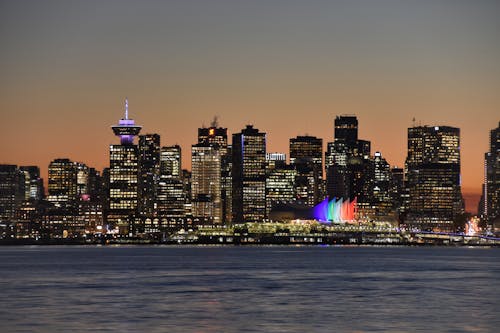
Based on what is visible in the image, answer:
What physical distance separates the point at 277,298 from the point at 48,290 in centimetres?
2155

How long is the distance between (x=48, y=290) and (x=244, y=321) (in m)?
32.7

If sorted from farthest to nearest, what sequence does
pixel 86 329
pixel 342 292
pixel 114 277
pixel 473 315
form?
→ 1. pixel 114 277
2. pixel 342 292
3. pixel 473 315
4. pixel 86 329

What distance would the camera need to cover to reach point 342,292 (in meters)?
95.8

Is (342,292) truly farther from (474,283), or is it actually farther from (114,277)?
(114,277)

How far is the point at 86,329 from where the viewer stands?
6319cm

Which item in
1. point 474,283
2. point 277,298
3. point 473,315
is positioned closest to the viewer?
point 473,315

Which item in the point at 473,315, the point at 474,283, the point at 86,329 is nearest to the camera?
the point at 86,329

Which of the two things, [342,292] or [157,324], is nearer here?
[157,324]

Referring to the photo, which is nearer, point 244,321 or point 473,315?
point 244,321

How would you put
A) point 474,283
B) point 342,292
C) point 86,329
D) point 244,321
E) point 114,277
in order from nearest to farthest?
point 86,329
point 244,321
point 342,292
point 474,283
point 114,277

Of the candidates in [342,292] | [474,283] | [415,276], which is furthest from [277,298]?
[415,276]

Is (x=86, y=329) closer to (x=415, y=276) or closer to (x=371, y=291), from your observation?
(x=371, y=291)

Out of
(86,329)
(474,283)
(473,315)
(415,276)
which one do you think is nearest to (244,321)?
(86,329)

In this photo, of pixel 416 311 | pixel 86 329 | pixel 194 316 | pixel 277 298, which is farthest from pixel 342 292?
pixel 86 329
